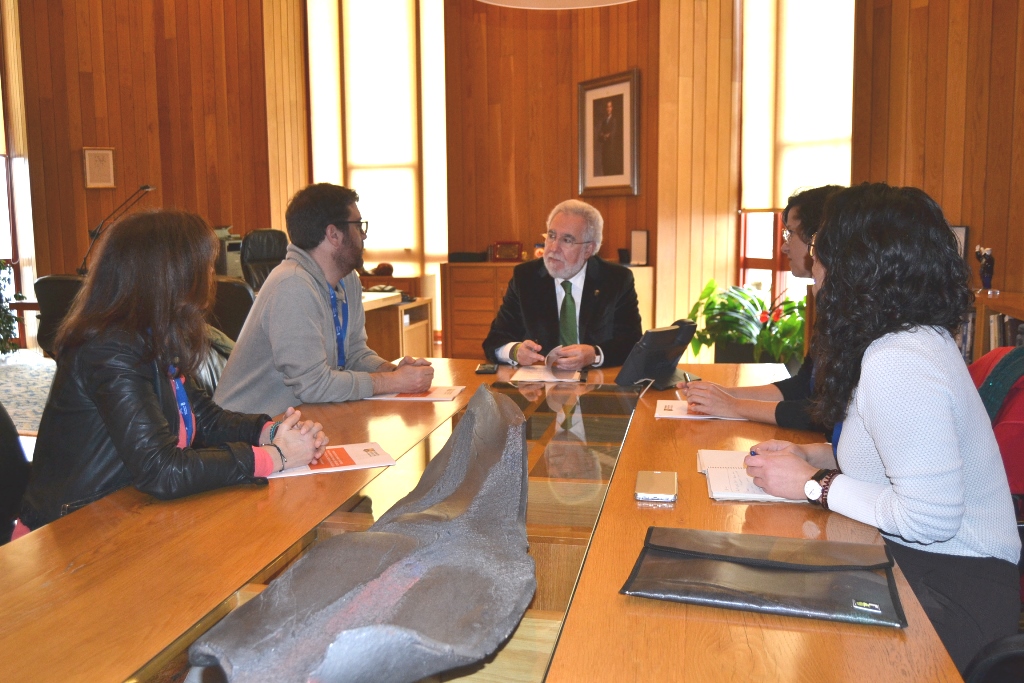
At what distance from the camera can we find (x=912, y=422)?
4.78 ft

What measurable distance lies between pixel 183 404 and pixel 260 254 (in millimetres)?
3744

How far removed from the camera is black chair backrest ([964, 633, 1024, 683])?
1272mm

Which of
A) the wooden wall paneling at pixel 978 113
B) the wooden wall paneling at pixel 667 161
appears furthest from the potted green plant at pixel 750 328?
the wooden wall paneling at pixel 978 113

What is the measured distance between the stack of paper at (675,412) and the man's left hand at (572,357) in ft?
1.83

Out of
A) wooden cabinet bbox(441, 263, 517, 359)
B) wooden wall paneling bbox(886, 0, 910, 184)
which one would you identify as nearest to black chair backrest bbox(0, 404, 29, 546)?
wooden wall paneling bbox(886, 0, 910, 184)

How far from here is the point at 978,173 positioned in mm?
4434

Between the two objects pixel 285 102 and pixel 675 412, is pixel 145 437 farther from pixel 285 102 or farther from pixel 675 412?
pixel 285 102

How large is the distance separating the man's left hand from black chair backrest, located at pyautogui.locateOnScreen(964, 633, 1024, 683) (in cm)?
198

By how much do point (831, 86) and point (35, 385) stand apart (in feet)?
22.1

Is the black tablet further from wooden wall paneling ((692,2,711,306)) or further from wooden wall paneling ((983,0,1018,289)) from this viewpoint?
wooden wall paneling ((692,2,711,306))

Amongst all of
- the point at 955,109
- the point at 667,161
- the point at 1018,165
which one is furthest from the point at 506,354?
the point at 667,161

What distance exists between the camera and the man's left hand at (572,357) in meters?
3.20

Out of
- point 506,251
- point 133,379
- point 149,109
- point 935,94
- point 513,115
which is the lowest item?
point 133,379

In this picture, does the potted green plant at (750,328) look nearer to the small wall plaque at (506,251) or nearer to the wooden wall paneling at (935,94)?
the wooden wall paneling at (935,94)
